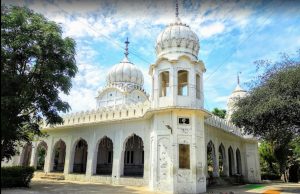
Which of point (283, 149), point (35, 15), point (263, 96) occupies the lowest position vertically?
point (283, 149)

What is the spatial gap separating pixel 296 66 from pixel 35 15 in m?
15.2

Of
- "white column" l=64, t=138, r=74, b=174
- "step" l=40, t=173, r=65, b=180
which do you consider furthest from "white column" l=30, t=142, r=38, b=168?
"white column" l=64, t=138, r=74, b=174

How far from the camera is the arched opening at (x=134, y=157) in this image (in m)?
22.7

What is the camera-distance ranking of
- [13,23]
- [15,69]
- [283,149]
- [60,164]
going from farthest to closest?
[283,149] < [60,164] < [15,69] < [13,23]

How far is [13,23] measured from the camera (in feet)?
44.3

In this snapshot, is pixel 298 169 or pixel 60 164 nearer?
pixel 60 164

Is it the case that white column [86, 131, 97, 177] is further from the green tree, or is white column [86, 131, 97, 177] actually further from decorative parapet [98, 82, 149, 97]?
the green tree

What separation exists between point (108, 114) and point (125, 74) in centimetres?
644

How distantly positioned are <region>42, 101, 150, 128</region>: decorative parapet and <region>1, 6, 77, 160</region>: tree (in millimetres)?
4866

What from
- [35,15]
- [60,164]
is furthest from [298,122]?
[60,164]

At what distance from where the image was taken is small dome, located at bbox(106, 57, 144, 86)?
26.5 metres

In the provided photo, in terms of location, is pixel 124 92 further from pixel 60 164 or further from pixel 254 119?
pixel 254 119

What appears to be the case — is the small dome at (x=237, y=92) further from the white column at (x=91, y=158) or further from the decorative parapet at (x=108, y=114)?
the white column at (x=91, y=158)

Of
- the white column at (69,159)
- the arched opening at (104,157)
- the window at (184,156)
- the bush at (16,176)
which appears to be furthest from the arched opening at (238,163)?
the bush at (16,176)
